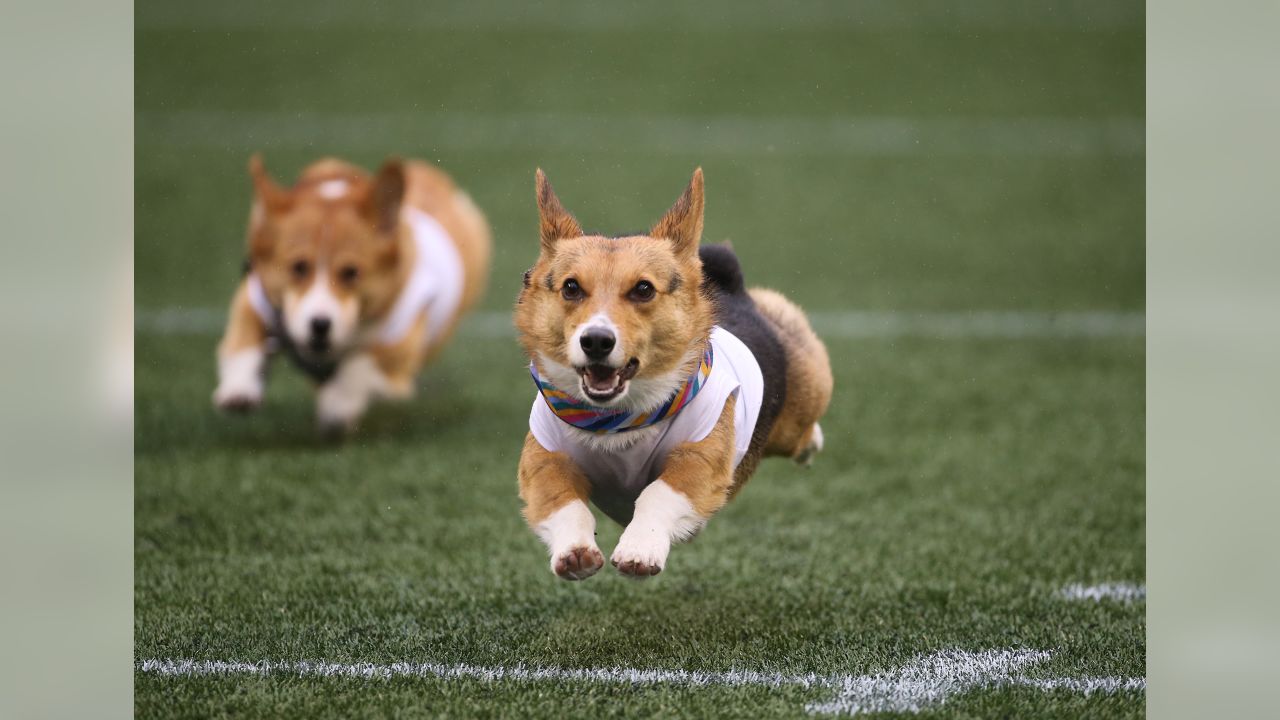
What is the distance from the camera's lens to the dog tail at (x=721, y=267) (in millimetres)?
3088

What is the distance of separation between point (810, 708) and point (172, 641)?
1357 mm

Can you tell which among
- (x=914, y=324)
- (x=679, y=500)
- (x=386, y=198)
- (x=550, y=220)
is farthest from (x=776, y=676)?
(x=914, y=324)

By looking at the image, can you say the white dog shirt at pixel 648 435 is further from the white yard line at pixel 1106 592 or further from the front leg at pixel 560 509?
the white yard line at pixel 1106 592

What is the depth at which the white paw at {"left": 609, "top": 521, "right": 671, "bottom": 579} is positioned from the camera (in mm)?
2523

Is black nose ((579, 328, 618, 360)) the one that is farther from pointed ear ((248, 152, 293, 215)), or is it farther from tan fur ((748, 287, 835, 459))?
pointed ear ((248, 152, 293, 215))

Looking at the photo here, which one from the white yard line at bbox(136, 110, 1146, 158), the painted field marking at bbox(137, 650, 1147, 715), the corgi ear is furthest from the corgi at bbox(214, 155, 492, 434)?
the white yard line at bbox(136, 110, 1146, 158)

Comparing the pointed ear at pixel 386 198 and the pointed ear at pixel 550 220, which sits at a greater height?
the pointed ear at pixel 550 220

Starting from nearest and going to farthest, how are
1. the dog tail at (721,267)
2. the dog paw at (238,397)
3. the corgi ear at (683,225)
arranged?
the corgi ear at (683,225) → the dog tail at (721,267) → the dog paw at (238,397)

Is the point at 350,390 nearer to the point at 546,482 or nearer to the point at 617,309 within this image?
the point at 546,482

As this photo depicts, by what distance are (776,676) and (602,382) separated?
85cm

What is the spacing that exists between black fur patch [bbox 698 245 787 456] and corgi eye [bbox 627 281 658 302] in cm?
39

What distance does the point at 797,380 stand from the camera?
128 inches

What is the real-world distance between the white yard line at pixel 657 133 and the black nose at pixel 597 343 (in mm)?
8477

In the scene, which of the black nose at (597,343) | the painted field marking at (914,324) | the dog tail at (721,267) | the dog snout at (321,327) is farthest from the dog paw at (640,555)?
the painted field marking at (914,324)
